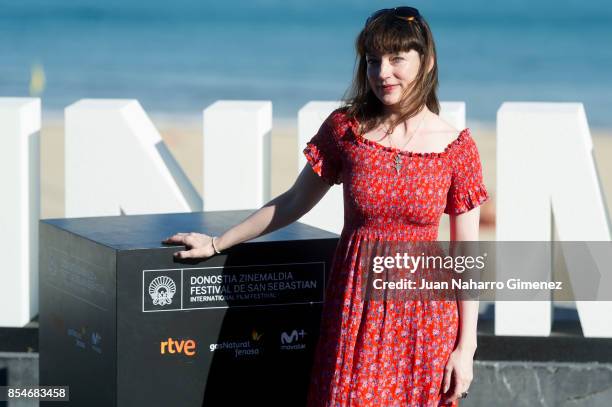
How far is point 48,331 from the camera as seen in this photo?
4.16m

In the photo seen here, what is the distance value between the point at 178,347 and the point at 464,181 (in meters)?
0.99

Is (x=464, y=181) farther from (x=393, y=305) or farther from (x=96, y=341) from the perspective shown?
(x=96, y=341)

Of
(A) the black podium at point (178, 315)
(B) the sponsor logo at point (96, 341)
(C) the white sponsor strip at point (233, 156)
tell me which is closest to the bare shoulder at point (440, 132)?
(A) the black podium at point (178, 315)

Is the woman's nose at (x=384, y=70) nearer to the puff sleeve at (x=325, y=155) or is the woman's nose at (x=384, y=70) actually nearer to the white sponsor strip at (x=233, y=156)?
the puff sleeve at (x=325, y=155)

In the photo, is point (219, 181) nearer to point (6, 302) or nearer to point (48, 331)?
point (6, 302)

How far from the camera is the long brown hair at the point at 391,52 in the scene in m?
3.54

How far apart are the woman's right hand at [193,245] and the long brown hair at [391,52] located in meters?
0.57

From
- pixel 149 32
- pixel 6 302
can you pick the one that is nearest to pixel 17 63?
pixel 149 32

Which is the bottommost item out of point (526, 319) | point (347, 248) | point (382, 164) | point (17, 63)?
point (526, 319)

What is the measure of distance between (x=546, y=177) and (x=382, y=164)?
2.54 metres

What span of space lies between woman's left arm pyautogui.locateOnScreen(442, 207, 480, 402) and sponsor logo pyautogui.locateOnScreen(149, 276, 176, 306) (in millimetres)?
837

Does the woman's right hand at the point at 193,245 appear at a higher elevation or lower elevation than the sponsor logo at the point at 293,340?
higher

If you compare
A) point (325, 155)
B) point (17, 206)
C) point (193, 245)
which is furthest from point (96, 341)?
point (17, 206)

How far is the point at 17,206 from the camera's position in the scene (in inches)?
241
